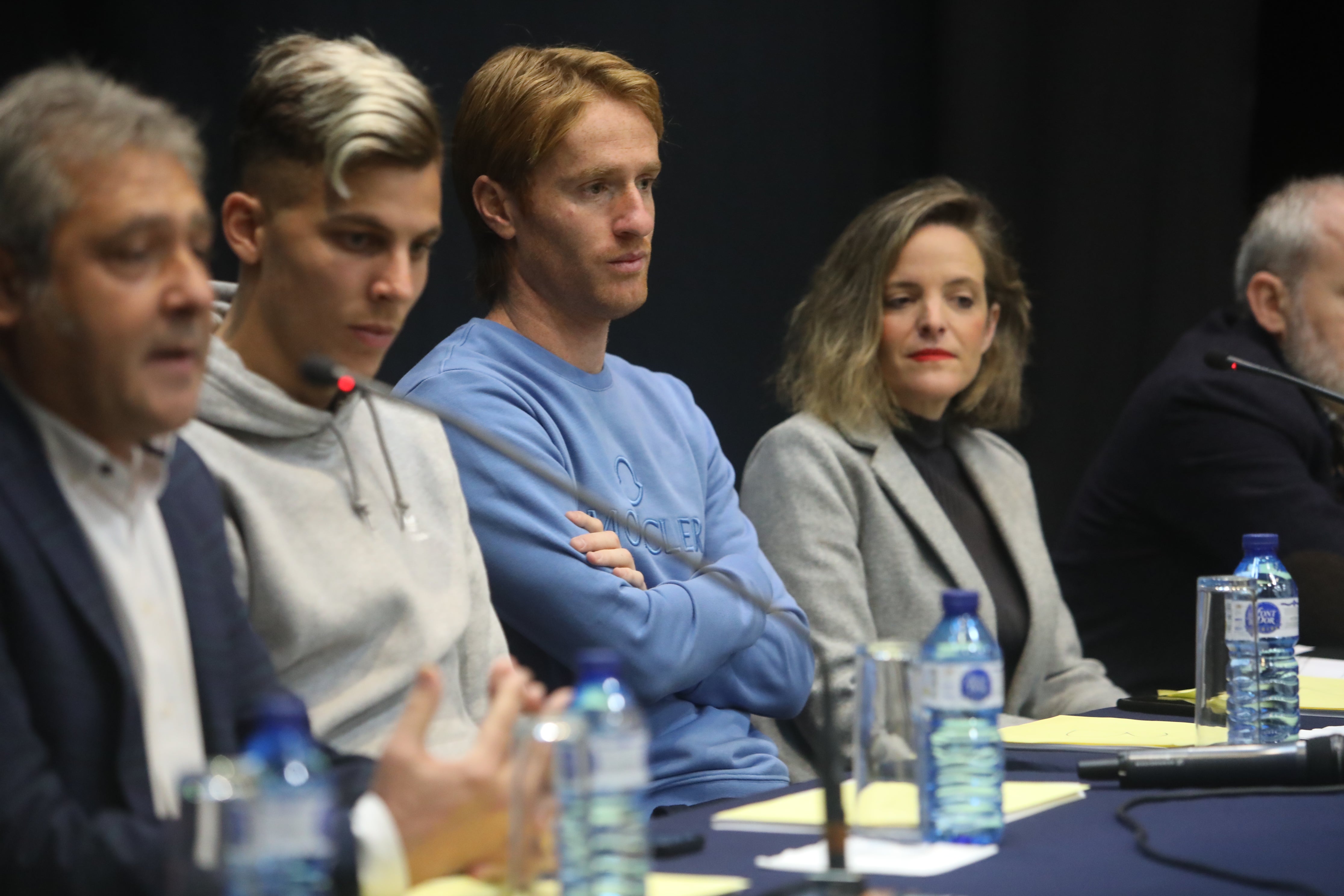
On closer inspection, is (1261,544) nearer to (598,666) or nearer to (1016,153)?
(598,666)

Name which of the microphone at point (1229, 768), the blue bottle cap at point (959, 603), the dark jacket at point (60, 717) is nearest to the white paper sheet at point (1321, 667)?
the microphone at point (1229, 768)

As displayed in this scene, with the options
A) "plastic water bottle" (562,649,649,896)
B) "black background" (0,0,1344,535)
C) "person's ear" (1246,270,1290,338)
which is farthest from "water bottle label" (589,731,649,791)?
"person's ear" (1246,270,1290,338)

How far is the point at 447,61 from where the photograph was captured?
287 cm

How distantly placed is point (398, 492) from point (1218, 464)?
180 cm

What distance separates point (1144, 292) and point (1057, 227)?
0.27m

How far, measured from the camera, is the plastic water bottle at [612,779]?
39.1 inches

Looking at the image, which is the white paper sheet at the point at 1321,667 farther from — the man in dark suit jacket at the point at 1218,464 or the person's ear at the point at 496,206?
the person's ear at the point at 496,206

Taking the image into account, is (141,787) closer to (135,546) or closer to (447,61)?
(135,546)

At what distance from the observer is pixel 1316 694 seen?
2.07 m

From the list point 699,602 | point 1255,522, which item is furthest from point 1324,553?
point 699,602

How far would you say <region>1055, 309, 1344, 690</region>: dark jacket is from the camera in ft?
8.98

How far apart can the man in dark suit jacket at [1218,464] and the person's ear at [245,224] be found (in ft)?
6.03

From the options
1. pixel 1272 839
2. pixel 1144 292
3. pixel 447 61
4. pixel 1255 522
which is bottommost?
pixel 1272 839

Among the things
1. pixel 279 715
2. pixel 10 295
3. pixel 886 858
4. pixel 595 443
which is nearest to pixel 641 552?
pixel 595 443
